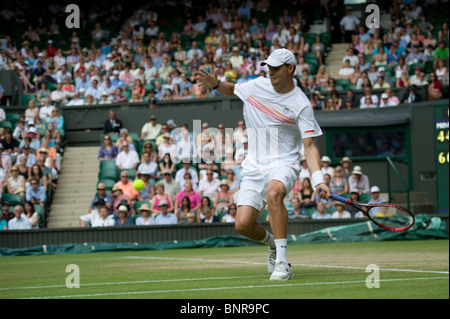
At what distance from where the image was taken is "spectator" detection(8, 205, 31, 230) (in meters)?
18.0

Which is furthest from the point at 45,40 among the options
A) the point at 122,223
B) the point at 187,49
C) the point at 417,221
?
the point at 417,221

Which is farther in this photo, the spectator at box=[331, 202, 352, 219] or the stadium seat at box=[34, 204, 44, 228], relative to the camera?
the stadium seat at box=[34, 204, 44, 228]

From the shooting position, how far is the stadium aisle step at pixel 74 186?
20297 millimetres

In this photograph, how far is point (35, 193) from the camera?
1972 centimetres

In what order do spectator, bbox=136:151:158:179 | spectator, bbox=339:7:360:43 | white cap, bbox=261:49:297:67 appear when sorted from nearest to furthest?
white cap, bbox=261:49:297:67 < spectator, bbox=136:151:158:179 < spectator, bbox=339:7:360:43

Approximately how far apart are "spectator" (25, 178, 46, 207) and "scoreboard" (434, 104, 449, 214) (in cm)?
961

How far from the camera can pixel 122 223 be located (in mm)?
18031

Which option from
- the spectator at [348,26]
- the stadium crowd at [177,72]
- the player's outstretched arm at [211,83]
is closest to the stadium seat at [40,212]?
the stadium crowd at [177,72]

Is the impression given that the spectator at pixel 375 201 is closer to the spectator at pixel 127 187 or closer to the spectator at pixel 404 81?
the spectator at pixel 404 81

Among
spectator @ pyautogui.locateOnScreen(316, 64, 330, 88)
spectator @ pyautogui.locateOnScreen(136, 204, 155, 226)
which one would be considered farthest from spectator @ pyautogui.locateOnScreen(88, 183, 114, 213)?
spectator @ pyautogui.locateOnScreen(316, 64, 330, 88)

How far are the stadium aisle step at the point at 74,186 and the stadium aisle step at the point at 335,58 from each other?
759 centimetres

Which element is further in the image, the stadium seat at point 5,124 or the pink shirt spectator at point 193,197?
the stadium seat at point 5,124

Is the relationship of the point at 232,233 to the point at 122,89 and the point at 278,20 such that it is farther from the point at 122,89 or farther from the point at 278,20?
the point at 278,20

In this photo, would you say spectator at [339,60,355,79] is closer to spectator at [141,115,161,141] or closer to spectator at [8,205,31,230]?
spectator at [141,115,161,141]
